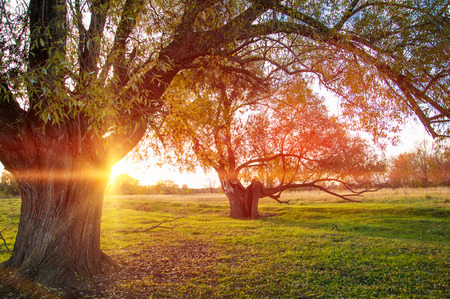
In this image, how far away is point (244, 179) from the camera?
2152cm

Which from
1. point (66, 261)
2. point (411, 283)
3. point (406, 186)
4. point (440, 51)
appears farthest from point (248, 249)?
point (406, 186)

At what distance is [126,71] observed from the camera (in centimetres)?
678

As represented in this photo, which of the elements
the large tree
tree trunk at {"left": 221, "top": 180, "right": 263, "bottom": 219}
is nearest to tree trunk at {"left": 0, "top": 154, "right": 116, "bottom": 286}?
the large tree

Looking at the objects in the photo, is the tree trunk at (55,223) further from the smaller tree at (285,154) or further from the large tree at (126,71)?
the smaller tree at (285,154)

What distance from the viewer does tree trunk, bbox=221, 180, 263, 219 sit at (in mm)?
20484

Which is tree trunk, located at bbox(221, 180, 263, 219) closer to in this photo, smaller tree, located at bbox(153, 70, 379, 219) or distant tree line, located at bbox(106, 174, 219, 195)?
smaller tree, located at bbox(153, 70, 379, 219)

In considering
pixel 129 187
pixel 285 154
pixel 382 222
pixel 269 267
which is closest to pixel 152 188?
pixel 129 187

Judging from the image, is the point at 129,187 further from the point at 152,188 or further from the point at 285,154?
the point at 285,154

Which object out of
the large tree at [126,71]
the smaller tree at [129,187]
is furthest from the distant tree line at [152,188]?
the large tree at [126,71]

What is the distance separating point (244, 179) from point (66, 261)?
1632 cm

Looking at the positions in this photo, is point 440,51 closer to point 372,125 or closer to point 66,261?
point 372,125

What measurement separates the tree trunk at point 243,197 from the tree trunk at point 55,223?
14.4m

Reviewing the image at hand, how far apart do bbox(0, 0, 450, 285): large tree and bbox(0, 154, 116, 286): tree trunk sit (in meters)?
0.02

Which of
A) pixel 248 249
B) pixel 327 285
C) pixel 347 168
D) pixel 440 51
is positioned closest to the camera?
pixel 327 285
